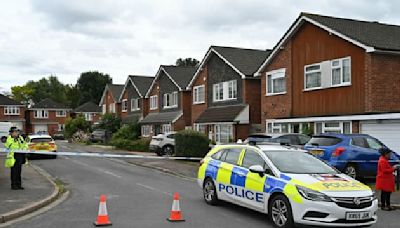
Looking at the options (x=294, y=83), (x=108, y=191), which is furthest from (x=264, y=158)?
(x=294, y=83)

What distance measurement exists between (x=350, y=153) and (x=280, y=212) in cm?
766

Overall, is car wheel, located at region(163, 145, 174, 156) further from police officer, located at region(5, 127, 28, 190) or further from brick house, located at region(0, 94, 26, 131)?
brick house, located at region(0, 94, 26, 131)

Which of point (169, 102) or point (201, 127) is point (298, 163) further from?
point (169, 102)

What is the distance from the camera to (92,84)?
11031cm

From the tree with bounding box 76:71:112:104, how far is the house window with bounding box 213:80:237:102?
75.9 m

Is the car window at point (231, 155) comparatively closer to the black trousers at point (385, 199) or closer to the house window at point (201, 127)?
the black trousers at point (385, 199)

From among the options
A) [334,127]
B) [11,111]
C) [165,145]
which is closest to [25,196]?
[334,127]

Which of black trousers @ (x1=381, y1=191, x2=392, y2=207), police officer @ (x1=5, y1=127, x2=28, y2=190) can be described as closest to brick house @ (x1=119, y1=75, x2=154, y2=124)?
police officer @ (x1=5, y1=127, x2=28, y2=190)

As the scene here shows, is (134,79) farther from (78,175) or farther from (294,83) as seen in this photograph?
(78,175)

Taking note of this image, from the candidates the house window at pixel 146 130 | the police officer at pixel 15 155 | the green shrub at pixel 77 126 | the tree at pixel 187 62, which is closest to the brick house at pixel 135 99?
the house window at pixel 146 130

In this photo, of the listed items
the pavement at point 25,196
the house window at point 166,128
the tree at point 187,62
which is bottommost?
the pavement at point 25,196

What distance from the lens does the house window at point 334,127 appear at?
22.4m

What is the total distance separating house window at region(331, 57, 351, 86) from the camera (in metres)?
23.2

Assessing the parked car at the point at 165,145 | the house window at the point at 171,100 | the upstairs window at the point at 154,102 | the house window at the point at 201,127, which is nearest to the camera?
the parked car at the point at 165,145
